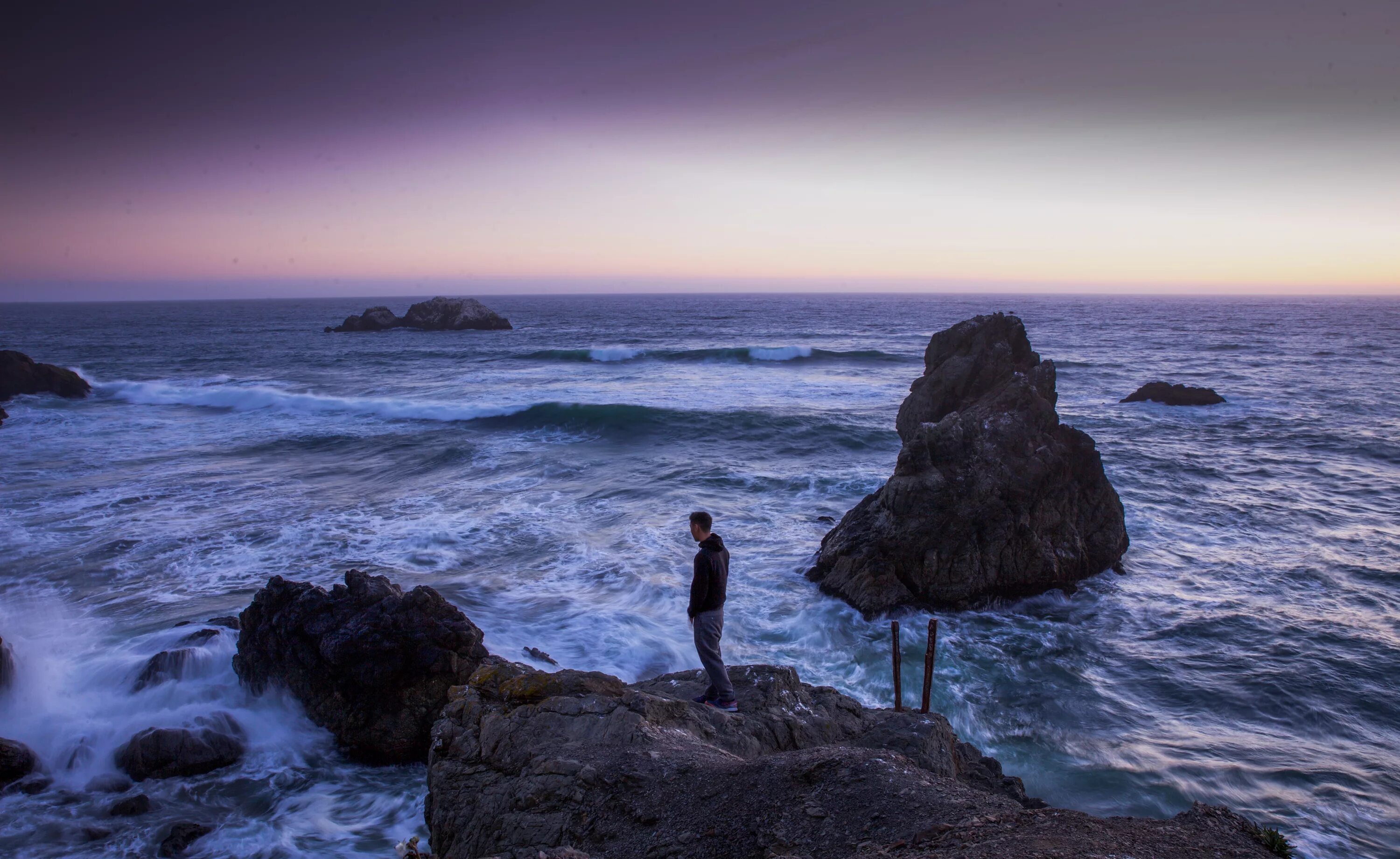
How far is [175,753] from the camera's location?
7984 millimetres

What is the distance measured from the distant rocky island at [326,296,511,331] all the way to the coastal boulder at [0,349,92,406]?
41730 mm

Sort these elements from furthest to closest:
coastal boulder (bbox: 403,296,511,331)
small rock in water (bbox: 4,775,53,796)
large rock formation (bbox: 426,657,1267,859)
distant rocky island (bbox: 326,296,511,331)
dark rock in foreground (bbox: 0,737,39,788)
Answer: coastal boulder (bbox: 403,296,511,331), distant rocky island (bbox: 326,296,511,331), dark rock in foreground (bbox: 0,737,39,788), small rock in water (bbox: 4,775,53,796), large rock formation (bbox: 426,657,1267,859)

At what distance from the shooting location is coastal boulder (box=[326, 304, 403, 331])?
249ft

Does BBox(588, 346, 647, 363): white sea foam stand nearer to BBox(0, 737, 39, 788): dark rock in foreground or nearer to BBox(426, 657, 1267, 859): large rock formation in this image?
BBox(0, 737, 39, 788): dark rock in foreground

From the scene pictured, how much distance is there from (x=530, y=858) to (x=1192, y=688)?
10.0 meters

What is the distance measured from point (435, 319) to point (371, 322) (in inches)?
253

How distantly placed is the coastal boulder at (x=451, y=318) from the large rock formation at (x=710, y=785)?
7570cm

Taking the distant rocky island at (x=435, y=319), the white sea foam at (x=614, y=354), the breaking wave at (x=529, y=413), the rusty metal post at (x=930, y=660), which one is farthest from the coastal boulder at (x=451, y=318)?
the rusty metal post at (x=930, y=660)

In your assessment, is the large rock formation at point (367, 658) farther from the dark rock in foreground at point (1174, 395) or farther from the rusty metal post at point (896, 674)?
the dark rock in foreground at point (1174, 395)

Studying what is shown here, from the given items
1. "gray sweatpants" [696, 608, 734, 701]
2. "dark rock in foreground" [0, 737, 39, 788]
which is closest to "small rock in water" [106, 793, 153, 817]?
"dark rock in foreground" [0, 737, 39, 788]

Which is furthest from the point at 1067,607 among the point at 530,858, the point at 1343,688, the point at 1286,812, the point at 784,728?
the point at 530,858

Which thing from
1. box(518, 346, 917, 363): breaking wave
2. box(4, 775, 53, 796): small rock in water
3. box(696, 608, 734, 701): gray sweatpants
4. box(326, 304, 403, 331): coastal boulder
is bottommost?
box(4, 775, 53, 796): small rock in water

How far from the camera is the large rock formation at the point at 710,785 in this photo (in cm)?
422

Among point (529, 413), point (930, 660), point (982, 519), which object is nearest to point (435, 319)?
point (529, 413)
